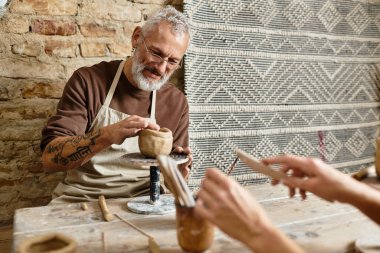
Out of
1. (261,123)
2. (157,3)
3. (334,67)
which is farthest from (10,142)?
(334,67)

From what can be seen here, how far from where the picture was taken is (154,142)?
1.53m

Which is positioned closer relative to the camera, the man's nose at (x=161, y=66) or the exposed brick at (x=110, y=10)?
the man's nose at (x=161, y=66)

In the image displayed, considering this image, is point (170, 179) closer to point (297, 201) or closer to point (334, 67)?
point (297, 201)

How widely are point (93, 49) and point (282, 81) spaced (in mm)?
1518

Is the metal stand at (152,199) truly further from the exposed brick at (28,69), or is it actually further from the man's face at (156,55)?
the exposed brick at (28,69)

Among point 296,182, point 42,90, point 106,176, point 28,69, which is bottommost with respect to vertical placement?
point 106,176

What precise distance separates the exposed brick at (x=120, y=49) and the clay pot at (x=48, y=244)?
1.71m

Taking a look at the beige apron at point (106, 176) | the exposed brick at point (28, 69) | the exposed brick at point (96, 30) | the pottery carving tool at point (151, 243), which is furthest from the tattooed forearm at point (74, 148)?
the exposed brick at point (96, 30)

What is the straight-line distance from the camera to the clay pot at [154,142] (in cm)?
153

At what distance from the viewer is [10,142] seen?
234cm

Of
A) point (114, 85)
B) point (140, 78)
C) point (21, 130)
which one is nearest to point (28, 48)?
point (21, 130)

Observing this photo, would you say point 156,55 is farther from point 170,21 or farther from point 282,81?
point 282,81

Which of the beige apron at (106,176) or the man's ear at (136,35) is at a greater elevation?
the man's ear at (136,35)

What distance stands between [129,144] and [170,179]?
1.06m
